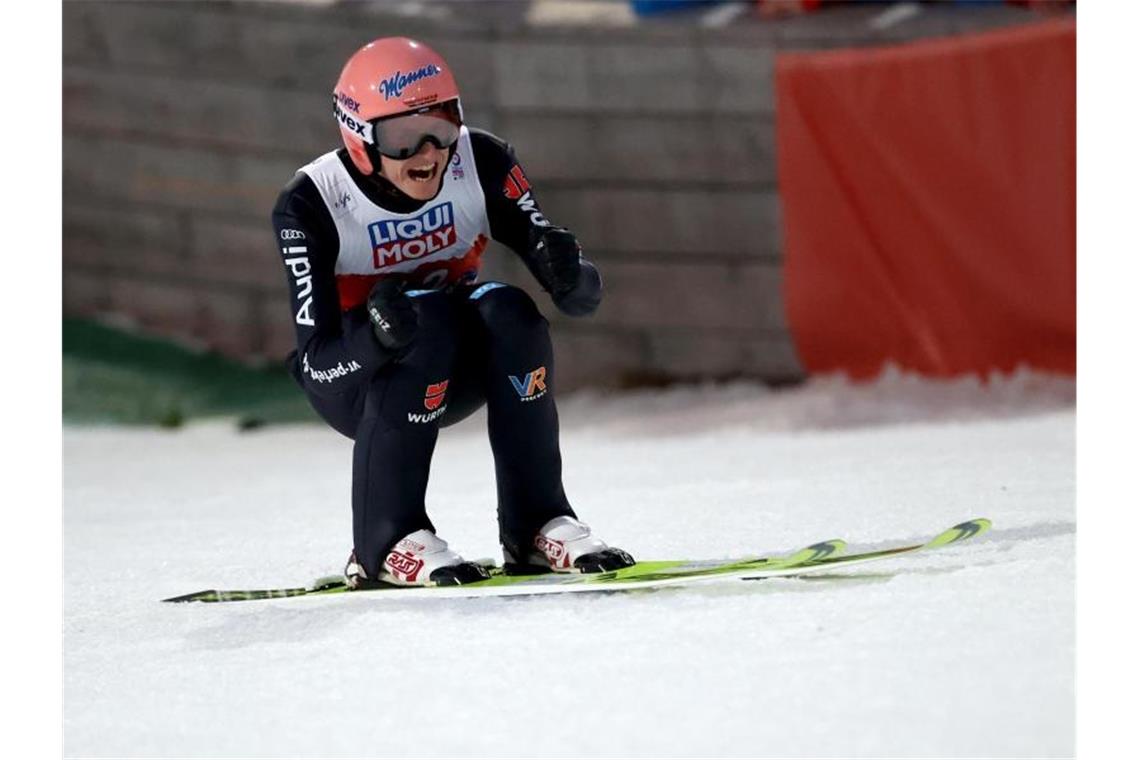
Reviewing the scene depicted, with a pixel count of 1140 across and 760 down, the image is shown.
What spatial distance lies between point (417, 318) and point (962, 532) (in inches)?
51.6

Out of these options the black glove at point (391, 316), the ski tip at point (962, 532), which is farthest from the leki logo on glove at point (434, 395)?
the ski tip at point (962, 532)

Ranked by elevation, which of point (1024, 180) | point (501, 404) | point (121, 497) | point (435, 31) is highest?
point (435, 31)

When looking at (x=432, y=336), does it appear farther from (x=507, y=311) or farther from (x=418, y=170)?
(x=418, y=170)

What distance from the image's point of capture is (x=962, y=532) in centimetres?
389

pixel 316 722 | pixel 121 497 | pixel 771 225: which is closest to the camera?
pixel 316 722

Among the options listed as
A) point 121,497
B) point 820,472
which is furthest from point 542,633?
point 121,497

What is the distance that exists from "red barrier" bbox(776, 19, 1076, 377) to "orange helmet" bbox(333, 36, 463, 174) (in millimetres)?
3318

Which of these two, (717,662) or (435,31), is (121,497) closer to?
(435,31)

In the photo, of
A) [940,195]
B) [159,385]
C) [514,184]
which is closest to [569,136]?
[940,195]

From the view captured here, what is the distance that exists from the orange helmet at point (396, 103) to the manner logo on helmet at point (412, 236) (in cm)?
13

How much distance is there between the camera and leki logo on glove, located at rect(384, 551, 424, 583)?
3.58 m

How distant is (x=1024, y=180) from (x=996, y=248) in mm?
264

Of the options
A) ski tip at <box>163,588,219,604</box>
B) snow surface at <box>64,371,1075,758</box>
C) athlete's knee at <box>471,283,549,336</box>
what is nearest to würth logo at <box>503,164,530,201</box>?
athlete's knee at <box>471,283,549,336</box>

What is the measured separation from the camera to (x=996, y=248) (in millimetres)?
6520
